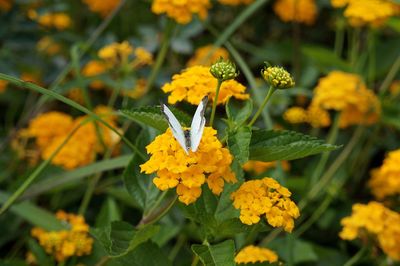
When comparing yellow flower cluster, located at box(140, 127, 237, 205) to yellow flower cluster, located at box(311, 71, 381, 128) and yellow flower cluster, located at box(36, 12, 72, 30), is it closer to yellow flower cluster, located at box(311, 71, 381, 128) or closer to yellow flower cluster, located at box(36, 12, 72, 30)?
yellow flower cluster, located at box(311, 71, 381, 128)

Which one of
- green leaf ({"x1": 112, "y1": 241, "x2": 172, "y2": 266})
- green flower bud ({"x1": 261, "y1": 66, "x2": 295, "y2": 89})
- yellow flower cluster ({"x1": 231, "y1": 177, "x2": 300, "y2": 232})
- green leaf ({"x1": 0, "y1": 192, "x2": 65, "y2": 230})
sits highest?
green flower bud ({"x1": 261, "y1": 66, "x2": 295, "y2": 89})

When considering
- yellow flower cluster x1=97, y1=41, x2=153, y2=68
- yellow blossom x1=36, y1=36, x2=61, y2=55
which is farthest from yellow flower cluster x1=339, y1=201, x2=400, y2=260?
yellow blossom x1=36, y1=36, x2=61, y2=55

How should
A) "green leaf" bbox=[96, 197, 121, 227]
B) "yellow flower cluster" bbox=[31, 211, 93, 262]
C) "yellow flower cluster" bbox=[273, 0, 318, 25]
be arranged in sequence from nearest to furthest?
1. "yellow flower cluster" bbox=[31, 211, 93, 262]
2. "green leaf" bbox=[96, 197, 121, 227]
3. "yellow flower cluster" bbox=[273, 0, 318, 25]

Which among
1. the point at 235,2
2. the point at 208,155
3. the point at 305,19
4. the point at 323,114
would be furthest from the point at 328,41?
the point at 208,155

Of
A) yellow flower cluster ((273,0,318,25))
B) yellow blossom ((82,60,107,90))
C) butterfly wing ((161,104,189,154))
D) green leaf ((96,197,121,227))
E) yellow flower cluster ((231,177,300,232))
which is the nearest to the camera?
butterfly wing ((161,104,189,154))

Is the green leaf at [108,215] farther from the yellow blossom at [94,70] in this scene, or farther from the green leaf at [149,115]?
the yellow blossom at [94,70]

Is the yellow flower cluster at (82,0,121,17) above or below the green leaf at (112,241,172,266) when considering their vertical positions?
below

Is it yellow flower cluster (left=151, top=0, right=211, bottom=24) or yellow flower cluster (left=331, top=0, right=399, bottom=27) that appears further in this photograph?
yellow flower cluster (left=331, top=0, right=399, bottom=27)

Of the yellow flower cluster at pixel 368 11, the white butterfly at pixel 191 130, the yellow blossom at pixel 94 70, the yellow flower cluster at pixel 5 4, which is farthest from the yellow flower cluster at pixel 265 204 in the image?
the yellow flower cluster at pixel 5 4

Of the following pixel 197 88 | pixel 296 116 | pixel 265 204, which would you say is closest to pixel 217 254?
pixel 265 204
